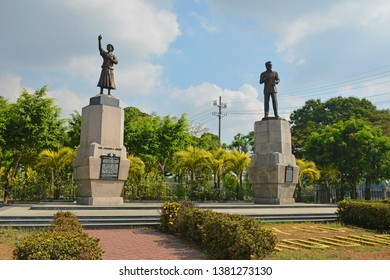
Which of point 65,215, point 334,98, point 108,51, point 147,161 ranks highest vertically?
point 334,98

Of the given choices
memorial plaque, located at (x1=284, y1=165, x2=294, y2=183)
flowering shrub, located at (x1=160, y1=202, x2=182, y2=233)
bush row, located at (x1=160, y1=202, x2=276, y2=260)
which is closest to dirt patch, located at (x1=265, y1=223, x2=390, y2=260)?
bush row, located at (x1=160, y1=202, x2=276, y2=260)

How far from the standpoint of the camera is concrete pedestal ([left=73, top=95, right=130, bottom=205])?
14.8 m

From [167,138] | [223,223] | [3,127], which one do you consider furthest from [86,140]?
[167,138]

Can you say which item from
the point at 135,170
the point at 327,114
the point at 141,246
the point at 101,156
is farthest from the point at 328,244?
the point at 327,114

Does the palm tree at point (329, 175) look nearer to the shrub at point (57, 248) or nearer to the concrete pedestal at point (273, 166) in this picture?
the concrete pedestal at point (273, 166)

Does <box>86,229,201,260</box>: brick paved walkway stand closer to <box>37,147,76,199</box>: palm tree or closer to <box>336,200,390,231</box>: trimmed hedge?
<box>336,200,390,231</box>: trimmed hedge

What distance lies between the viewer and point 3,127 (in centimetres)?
1786

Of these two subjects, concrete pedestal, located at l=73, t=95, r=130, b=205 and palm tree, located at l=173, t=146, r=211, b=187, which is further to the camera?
palm tree, located at l=173, t=146, r=211, b=187

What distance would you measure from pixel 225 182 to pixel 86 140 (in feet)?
42.8

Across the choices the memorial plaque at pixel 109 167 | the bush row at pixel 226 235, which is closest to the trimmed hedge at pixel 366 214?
the bush row at pixel 226 235

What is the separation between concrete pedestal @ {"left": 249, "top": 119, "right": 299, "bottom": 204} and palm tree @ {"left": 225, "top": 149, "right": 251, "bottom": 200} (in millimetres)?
5628

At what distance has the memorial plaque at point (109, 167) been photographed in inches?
588

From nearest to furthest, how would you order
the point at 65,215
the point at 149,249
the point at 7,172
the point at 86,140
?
the point at 149,249 → the point at 65,215 → the point at 86,140 → the point at 7,172

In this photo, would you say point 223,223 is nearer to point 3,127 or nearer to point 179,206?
point 179,206
